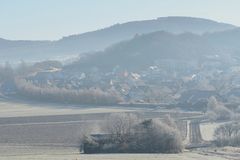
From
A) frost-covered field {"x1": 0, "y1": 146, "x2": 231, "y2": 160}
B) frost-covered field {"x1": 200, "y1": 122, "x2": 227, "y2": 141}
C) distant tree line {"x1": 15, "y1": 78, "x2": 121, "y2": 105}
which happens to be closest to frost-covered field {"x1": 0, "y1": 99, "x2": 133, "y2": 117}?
distant tree line {"x1": 15, "y1": 78, "x2": 121, "y2": 105}

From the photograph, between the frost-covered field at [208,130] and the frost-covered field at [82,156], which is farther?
the frost-covered field at [208,130]

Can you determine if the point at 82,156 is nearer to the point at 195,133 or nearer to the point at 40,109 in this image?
the point at 195,133

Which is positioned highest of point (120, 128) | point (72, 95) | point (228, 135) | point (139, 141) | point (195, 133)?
point (72, 95)

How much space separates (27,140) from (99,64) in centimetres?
7351

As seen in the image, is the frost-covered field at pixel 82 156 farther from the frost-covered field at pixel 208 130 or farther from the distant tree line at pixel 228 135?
the frost-covered field at pixel 208 130

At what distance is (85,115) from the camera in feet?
174

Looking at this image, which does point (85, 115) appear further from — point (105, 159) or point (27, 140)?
point (105, 159)

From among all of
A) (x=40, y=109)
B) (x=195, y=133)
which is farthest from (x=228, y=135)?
(x=40, y=109)

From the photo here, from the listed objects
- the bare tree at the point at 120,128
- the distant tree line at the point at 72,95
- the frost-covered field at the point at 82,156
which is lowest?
the frost-covered field at the point at 82,156

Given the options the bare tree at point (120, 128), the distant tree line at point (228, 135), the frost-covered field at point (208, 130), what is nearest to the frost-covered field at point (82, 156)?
the bare tree at point (120, 128)

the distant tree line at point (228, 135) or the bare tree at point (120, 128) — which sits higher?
the bare tree at point (120, 128)

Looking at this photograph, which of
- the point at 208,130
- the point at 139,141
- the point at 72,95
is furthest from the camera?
the point at 72,95

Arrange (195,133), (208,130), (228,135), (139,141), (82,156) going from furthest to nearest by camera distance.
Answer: (208,130) < (195,133) < (228,135) < (139,141) < (82,156)

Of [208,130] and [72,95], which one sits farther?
[72,95]
